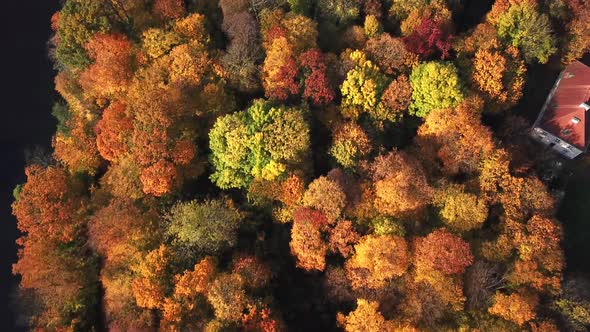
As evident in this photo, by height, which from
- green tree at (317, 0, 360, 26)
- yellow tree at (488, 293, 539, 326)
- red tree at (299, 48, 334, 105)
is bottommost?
yellow tree at (488, 293, 539, 326)

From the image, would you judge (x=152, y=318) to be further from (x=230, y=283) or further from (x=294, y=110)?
(x=294, y=110)

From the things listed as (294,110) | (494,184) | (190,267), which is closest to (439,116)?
(494,184)

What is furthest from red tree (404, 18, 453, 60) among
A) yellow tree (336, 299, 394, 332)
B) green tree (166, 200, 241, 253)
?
yellow tree (336, 299, 394, 332)

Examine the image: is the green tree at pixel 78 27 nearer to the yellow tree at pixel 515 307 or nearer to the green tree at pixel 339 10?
the green tree at pixel 339 10

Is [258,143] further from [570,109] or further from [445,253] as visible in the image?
[570,109]

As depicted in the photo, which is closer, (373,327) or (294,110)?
(373,327)

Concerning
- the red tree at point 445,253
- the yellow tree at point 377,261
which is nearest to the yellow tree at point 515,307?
the red tree at point 445,253

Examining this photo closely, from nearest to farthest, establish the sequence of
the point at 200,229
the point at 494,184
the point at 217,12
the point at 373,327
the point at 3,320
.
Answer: the point at 373,327 < the point at 200,229 < the point at 494,184 < the point at 3,320 < the point at 217,12

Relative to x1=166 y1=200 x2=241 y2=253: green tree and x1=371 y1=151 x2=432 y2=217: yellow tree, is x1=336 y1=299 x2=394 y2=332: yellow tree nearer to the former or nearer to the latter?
x1=371 y1=151 x2=432 y2=217: yellow tree
